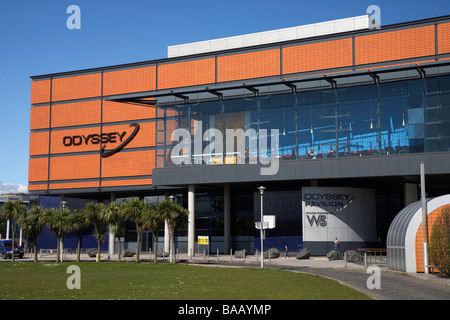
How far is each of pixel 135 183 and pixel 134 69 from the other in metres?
13.0

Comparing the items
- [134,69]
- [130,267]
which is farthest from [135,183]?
[130,267]

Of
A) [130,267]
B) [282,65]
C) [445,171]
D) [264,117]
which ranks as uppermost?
[282,65]

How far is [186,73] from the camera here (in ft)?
207

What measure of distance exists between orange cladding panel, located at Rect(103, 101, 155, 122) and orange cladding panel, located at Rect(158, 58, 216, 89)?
3.22 meters

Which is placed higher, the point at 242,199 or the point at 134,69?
the point at 134,69

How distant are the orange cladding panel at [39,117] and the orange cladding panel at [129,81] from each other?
838 centimetres

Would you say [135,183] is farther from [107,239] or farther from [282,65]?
[282,65]

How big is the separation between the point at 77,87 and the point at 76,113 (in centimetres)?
313

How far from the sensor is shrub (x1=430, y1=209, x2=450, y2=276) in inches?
1123

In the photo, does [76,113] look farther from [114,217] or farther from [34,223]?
[114,217]

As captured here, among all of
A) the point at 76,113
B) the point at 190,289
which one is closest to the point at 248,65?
the point at 76,113

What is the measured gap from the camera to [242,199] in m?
62.3

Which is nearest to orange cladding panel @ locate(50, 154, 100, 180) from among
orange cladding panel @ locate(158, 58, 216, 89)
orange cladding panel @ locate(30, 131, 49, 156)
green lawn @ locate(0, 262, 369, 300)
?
orange cladding panel @ locate(30, 131, 49, 156)
